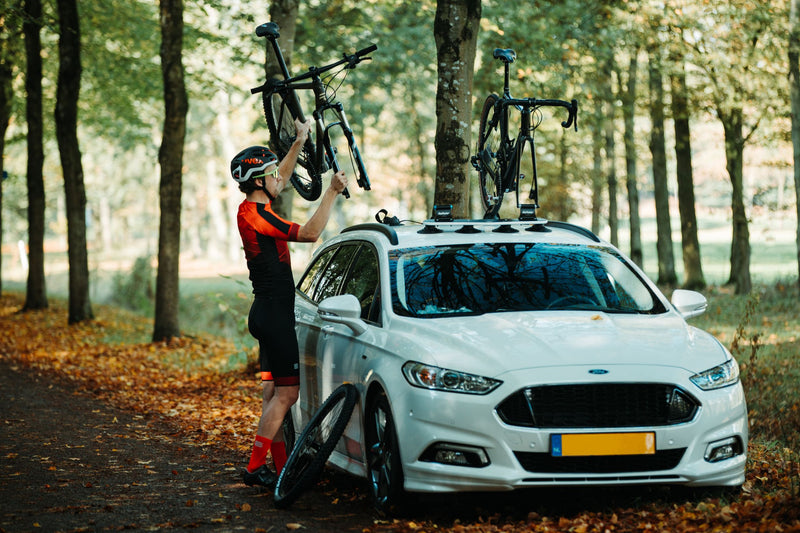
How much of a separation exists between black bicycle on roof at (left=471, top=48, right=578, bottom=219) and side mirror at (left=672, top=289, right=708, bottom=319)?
2.99 metres

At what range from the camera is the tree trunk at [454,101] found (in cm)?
1137

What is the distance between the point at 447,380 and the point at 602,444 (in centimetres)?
95

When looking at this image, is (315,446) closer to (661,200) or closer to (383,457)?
(383,457)

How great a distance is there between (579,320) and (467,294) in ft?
2.72

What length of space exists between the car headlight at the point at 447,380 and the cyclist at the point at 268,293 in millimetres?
1615

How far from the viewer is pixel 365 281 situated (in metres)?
7.33

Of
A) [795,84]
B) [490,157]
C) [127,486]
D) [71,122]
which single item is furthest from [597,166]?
[127,486]

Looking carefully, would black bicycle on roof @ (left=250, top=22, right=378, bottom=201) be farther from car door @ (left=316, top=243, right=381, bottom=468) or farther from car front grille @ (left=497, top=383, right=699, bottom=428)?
car front grille @ (left=497, top=383, right=699, bottom=428)

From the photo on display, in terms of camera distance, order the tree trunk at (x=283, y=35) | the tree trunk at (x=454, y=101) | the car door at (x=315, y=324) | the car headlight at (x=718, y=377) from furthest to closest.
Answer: the tree trunk at (x=283, y=35), the tree trunk at (x=454, y=101), the car door at (x=315, y=324), the car headlight at (x=718, y=377)

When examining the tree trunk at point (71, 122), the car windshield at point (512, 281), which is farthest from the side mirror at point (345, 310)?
the tree trunk at point (71, 122)

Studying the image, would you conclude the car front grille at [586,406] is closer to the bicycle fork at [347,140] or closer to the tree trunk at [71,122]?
the bicycle fork at [347,140]

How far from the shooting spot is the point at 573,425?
5.69 metres

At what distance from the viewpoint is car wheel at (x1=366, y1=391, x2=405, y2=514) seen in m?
6.00

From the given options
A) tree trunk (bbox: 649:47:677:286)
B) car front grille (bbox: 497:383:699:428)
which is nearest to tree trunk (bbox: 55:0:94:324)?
tree trunk (bbox: 649:47:677:286)
